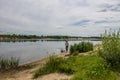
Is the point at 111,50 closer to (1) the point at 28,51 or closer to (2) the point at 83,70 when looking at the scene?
(2) the point at 83,70

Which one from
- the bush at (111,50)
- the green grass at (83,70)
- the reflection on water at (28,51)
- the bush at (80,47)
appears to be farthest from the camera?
the reflection on water at (28,51)

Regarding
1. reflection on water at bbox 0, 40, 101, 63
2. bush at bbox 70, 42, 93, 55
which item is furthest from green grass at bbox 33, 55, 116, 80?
bush at bbox 70, 42, 93, 55

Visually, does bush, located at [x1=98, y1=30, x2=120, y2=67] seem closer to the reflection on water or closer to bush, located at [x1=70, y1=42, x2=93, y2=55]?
the reflection on water

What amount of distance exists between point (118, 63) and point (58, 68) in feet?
9.88

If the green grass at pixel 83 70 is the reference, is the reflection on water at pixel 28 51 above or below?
below

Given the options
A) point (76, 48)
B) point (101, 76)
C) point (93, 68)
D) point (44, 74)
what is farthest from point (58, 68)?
point (76, 48)

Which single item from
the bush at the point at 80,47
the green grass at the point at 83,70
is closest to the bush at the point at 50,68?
the green grass at the point at 83,70

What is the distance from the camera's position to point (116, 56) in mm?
12297

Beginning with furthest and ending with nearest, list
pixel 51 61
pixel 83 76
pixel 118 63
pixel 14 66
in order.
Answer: pixel 14 66, pixel 51 61, pixel 118 63, pixel 83 76

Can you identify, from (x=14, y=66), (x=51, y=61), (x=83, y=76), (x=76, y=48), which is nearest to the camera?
(x=83, y=76)

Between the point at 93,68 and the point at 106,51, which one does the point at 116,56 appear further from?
the point at 93,68

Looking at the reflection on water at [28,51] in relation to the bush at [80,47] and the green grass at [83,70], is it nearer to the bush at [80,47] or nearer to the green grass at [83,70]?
the bush at [80,47]

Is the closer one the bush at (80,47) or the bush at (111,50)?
the bush at (111,50)

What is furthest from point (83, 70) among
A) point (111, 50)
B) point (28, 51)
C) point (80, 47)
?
point (28, 51)
